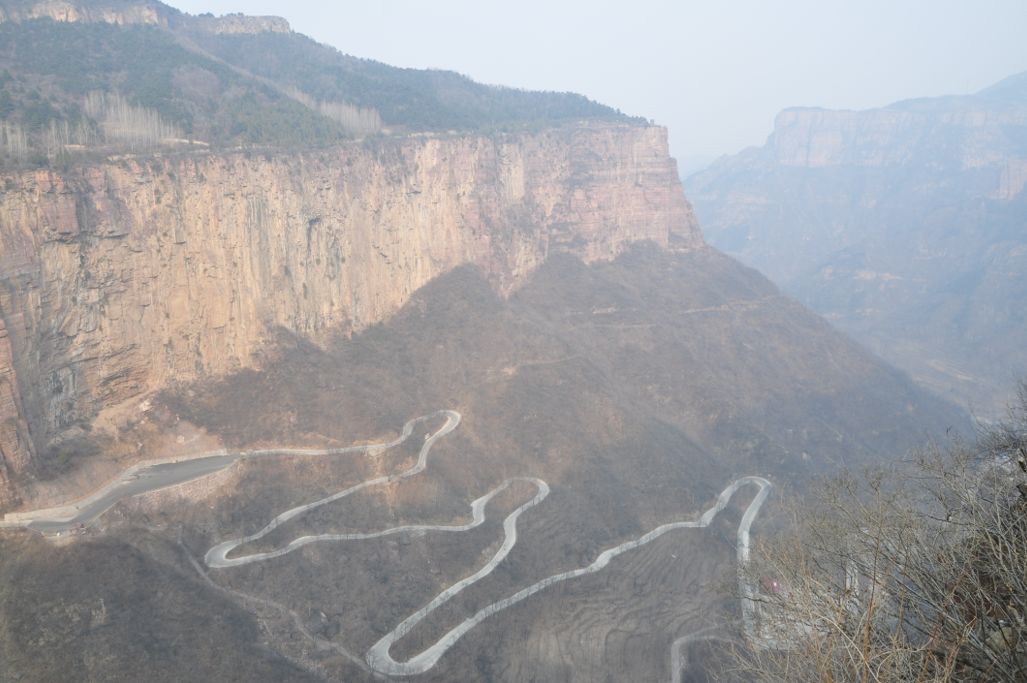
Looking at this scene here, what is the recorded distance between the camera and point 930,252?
474 ft

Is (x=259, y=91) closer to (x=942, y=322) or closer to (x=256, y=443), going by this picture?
(x=256, y=443)

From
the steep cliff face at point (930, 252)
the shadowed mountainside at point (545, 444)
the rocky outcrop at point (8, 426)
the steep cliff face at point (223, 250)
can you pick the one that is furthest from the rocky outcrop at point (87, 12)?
the steep cliff face at point (930, 252)

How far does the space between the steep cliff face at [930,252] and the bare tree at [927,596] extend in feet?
257

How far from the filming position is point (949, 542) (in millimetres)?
14648

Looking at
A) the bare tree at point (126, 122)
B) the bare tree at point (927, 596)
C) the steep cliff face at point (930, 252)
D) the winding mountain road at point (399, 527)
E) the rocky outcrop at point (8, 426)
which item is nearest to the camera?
the bare tree at point (927, 596)

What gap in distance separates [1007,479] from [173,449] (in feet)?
130

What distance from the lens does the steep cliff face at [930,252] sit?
4163 inches

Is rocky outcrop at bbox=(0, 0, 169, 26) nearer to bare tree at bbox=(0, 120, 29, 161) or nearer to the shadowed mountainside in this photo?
bare tree at bbox=(0, 120, 29, 161)

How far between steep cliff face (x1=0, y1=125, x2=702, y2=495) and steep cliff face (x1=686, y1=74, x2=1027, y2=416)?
193 ft

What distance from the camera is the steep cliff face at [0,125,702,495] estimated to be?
38.9 meters

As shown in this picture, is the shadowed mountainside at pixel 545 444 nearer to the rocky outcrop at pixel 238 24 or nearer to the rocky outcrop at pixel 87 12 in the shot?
the rocky outcrop at pixel 87 12

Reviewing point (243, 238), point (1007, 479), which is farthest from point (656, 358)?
point (1007, 479)

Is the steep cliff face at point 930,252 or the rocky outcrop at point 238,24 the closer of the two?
the rocky outcrop at point 238,24

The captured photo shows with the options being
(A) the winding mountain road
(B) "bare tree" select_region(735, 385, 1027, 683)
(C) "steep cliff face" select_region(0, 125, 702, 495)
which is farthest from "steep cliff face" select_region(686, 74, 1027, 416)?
(B) "bare tree" select_region(735, 385, 1027, 683)
